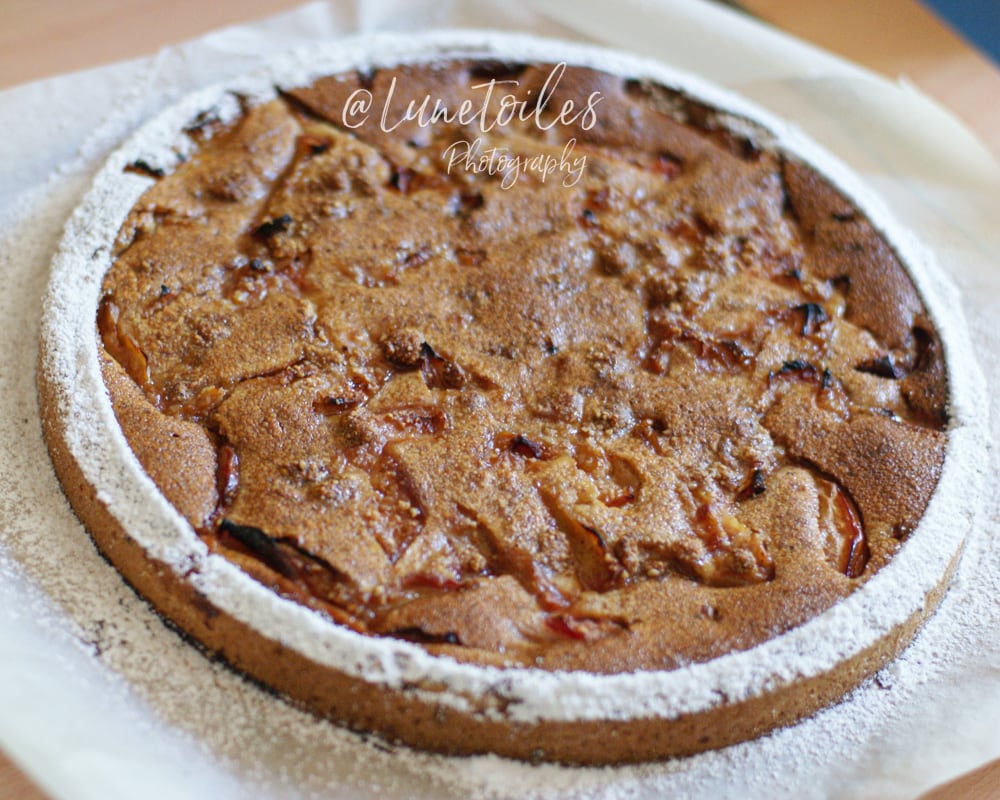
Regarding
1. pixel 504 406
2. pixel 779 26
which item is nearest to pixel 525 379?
pixel 504 406

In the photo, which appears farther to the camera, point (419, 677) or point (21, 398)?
point (21, 398)

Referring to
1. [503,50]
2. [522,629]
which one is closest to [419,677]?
[522,629]

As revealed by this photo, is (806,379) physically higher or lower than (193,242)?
higher

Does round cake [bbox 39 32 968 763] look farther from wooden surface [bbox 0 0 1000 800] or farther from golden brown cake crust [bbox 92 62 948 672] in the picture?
wooden surface [bbox 0 0 1000 800]

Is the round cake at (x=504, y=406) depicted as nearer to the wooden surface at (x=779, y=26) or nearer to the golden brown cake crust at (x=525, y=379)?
the golden brown cake crust at (x=525, y=379)

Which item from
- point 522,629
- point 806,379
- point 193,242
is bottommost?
point 522,629

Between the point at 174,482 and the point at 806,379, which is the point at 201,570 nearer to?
the point at 174,482

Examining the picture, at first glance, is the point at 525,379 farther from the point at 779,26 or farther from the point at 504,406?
the point at 779,26
